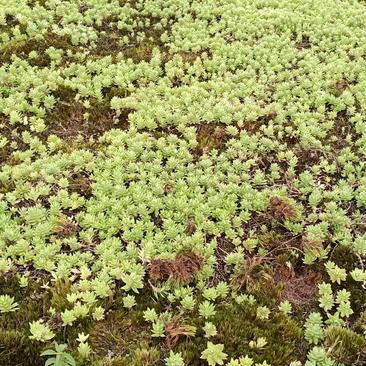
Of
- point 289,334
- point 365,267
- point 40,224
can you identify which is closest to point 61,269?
point 40,224

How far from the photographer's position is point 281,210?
30.0ft

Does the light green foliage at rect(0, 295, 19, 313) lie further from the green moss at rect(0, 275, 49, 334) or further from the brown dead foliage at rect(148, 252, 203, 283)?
the brown dead foliage at rect(148, 252, 203, 283)

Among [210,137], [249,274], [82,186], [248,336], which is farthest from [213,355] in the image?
[210,137]

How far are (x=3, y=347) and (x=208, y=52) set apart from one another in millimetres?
10346

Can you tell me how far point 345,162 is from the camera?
1052 cm

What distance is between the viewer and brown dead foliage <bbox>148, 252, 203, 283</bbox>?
7.73m

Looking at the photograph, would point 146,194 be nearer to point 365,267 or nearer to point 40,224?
point 40,224

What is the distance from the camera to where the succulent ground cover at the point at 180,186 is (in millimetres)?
7066

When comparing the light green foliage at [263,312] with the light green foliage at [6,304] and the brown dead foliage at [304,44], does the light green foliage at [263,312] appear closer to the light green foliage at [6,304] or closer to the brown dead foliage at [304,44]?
the light green foliage at [6,304]

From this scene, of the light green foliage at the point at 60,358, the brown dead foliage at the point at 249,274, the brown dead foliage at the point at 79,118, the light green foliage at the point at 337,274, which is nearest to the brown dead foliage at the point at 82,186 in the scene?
the brown dead foliage at the point at 79,118

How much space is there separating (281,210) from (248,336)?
9.48 ft

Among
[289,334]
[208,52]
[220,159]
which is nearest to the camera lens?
[289,334]

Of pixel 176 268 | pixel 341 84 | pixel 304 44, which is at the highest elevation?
pixel 304 44

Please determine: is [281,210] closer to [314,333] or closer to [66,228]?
[314,333]
